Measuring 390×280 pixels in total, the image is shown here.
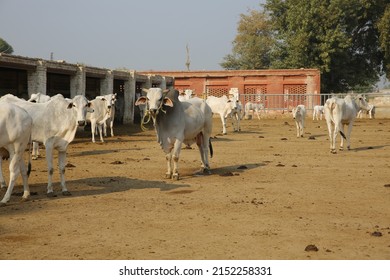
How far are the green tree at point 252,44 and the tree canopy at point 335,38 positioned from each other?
15.4m

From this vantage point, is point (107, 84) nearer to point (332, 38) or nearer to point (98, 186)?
point (98, 186)

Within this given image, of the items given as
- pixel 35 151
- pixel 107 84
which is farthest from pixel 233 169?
pixel 107 84

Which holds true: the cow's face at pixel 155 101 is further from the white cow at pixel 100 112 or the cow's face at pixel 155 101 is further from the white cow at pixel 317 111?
the white cow at pixel 317 111

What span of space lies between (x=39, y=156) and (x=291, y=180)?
27.0 ft

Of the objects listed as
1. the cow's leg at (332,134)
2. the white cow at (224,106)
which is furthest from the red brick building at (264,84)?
the cow's leg at (332,134)

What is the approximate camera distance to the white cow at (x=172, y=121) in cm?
1270

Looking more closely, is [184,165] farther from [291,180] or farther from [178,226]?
[178,226]

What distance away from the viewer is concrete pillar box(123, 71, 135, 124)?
116ft

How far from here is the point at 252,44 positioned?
74.6 metres

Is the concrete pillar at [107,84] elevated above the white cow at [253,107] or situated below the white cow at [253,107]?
above

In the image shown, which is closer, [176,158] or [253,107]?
[176,158]

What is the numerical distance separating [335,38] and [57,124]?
41701mm

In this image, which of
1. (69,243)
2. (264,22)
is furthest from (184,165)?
(264,22)

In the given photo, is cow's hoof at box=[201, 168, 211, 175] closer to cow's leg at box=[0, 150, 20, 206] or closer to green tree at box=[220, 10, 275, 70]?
cow's leg at box=[0, 150, 20, 206]
